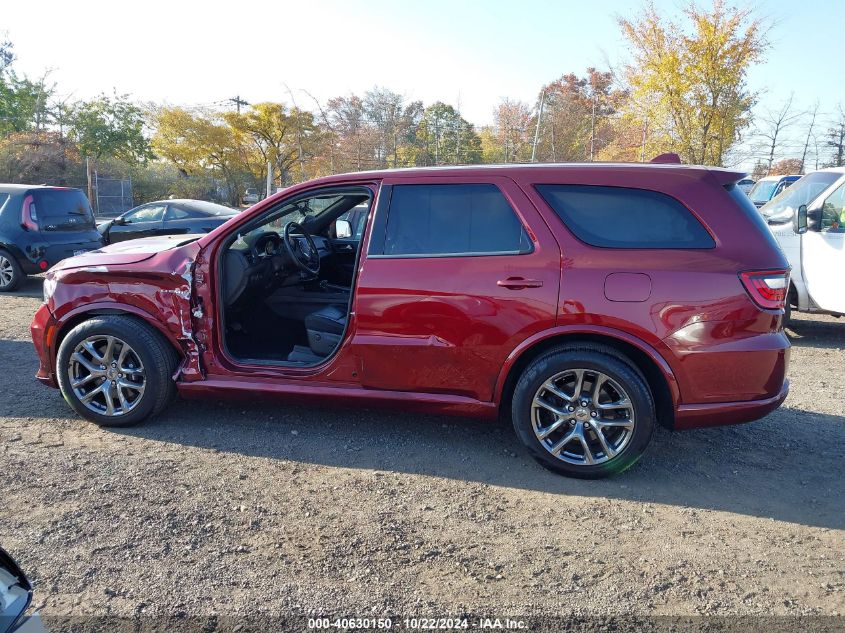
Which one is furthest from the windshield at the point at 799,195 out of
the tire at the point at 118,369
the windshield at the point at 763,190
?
the windshield at the point at 763,190

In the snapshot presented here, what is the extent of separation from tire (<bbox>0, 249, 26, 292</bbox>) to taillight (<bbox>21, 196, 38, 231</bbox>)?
0.52 metres

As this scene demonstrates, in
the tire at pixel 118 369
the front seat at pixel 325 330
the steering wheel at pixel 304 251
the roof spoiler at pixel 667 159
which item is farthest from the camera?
the steering wheel at pixel 304 251

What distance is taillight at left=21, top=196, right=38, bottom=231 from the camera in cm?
988

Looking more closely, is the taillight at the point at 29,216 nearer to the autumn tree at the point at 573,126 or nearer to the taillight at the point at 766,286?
the taillight at the point at 766,286

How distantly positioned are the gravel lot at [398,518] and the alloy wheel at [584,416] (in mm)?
203

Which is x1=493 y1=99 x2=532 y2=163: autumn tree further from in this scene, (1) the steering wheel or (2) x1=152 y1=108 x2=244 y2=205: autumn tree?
(1) the steering wheel

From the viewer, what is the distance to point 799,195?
7.61m

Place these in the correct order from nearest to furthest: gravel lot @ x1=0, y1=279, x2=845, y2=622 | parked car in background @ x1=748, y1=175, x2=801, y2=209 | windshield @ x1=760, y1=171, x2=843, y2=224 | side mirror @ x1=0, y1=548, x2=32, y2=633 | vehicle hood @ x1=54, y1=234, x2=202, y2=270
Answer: side mirror @ x1=0, y1=548, x2=32, y2=633 < gravel lot @ x1=0, y1=279, x2=845, y2=622 < vehicle hood @ x1=54, y1=234, x2=202, y2=270 < windshield @ x1=760, y1=171, x2=843, y2=224 < parked car in background @ x1=748, y1=175, x2=801, y2=209

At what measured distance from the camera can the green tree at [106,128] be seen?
25797mm

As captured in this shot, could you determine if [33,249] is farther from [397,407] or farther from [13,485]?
[397,407]

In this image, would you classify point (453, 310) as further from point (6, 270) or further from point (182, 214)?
point (182, 214)

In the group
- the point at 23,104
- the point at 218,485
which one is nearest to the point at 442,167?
the point at 218,485

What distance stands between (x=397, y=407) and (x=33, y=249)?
334 inches

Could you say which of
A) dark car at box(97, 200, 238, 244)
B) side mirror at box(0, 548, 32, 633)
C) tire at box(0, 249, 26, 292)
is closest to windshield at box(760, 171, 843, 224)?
side mirror at box(0, 548, 32, 633)
